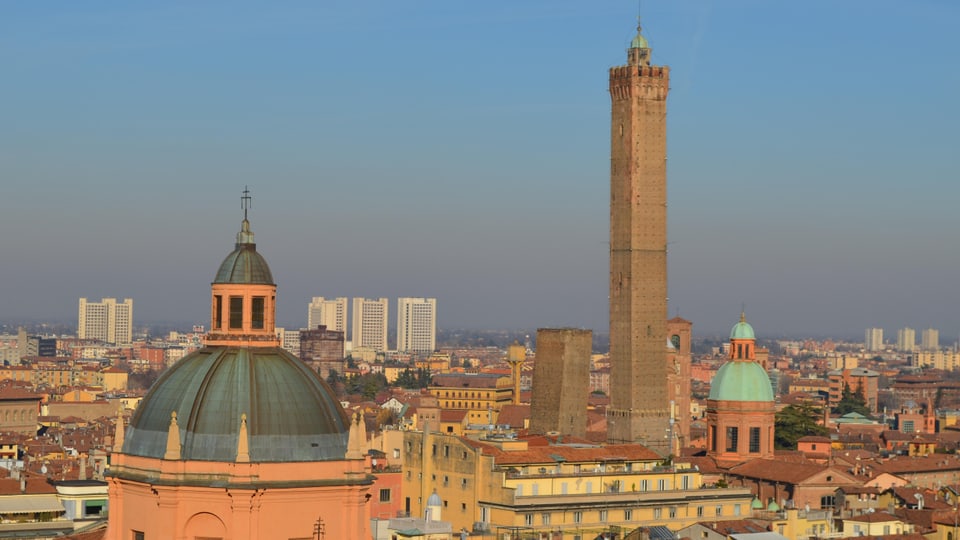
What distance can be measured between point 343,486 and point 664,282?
4707 centimetres

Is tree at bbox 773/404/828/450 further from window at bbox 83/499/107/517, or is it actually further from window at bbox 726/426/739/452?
window at bbox 83/499/107/517

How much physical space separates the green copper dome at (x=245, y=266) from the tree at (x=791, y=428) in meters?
60.7

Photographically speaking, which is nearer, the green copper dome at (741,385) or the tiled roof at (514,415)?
the green copper dome at (741,385)

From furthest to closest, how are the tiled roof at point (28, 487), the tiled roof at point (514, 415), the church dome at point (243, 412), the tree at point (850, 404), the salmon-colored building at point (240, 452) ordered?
the tree at point (850, 404), the tiled roof at point (514, 415), the tiled roof at point (28, 487), the church dome at point (243, 412), the salmon-colored building at point (240, 452)

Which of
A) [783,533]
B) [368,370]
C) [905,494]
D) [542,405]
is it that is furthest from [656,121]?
[368,370]

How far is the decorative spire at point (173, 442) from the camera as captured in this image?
2248 cm

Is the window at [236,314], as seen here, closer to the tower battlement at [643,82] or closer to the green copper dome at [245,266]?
the green copper dome at [245,266]

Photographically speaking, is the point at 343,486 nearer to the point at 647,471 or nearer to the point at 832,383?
the point at 647,471

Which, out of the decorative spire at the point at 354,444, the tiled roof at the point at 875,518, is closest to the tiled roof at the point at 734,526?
the tiled roof at the point at 875,518

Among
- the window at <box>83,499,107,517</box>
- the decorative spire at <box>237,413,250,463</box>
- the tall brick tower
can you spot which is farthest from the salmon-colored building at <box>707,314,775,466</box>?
the decorative spire at <box>237,413,250,463</box>

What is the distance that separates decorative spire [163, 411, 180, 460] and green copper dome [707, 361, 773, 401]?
143 feet

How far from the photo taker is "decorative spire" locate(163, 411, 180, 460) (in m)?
22.5

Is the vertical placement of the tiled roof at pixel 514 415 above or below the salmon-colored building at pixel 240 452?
below

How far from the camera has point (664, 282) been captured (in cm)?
6938
